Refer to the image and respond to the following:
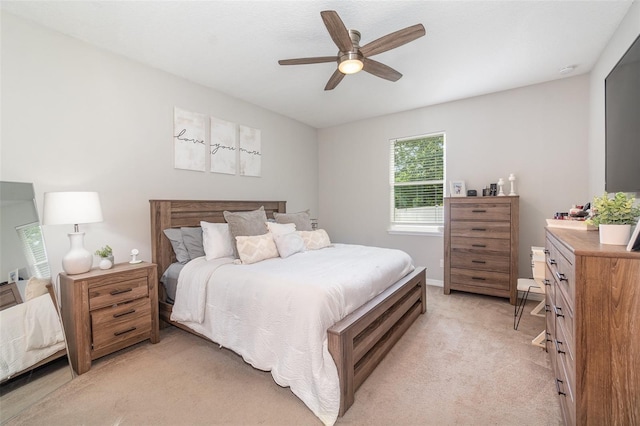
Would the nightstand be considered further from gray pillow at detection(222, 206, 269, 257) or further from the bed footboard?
the bed footboard

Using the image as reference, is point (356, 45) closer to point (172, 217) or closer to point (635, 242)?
point (635, 242)

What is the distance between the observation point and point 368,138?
470 cm

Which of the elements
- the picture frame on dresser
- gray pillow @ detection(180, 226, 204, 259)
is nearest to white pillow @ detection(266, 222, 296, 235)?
gray pillow @ detection(180, 226, 204, 259)

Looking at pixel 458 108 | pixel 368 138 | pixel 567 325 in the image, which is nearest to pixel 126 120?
pixel 368 138

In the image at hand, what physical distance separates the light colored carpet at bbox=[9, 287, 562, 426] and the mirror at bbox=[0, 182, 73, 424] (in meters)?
0.15

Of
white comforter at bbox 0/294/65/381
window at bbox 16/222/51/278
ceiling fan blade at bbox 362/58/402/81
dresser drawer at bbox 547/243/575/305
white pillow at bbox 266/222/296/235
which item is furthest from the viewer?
white pillow at bbox 266/222/296/235

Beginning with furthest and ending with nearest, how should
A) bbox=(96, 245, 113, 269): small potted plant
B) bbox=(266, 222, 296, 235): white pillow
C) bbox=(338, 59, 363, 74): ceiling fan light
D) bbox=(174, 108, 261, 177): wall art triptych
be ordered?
1. bbox=(174, 108, 261, 177): wall art triptych
2. bbox=(266, 222, 296, 235): white pillow
3. bbox=(96, 245, 113, 269): small potted plant
4. bbox=(338, 59, 363, 74): ceiling fan light

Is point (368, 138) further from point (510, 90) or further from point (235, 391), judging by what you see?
point (235, 391)

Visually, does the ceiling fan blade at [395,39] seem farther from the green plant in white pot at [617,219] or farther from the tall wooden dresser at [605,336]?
the tall wooden dresser at [605,336]

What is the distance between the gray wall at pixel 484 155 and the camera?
327 centimetres

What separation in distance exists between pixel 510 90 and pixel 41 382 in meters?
5.36

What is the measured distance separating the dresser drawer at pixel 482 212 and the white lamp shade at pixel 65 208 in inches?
153

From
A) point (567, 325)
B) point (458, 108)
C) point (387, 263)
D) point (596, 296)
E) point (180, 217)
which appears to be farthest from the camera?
point (458, 108)

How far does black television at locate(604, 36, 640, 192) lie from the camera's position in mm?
1650
